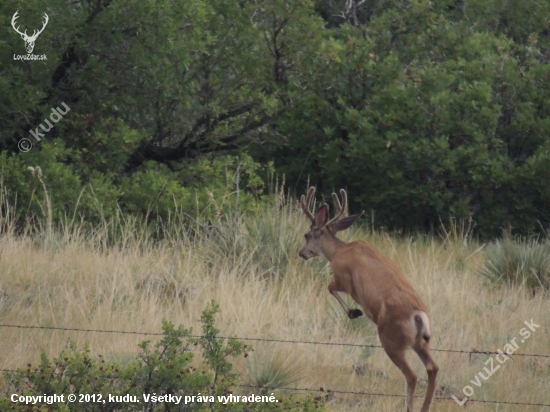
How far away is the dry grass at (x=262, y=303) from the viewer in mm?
7637

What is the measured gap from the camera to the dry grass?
7637 millimetres

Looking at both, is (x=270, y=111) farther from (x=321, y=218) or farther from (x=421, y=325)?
(x=421, y=325)

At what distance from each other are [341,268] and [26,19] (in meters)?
6.50

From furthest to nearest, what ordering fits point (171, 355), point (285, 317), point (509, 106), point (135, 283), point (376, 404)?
point (509, 106)
point (135, 283)
point (285, 317)
point (376, 404)
point (171, 355)

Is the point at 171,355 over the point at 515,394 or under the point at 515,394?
over

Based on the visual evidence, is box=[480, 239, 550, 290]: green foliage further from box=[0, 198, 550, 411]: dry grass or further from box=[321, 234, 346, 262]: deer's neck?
box=[321, 234, 346, 262]: deer's neck

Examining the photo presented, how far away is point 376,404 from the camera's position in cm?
698

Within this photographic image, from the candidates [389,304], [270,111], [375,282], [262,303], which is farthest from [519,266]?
[389,304]

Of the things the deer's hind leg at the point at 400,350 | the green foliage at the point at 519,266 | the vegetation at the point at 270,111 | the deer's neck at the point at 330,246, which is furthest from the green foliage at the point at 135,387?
the vegetation at the point at 270,111

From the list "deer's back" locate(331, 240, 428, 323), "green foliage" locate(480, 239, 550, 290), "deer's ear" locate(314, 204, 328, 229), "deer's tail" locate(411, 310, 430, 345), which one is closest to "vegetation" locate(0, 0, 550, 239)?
"green foliage" locate(480, 239, 550, 290)

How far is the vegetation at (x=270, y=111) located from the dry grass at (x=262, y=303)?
143 centimetres

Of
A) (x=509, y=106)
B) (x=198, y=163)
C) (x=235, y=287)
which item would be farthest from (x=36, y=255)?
(x=509, y=106)

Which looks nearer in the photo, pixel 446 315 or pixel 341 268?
pixel 341 268

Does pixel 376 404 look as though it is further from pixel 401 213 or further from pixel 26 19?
pixel 401 213
